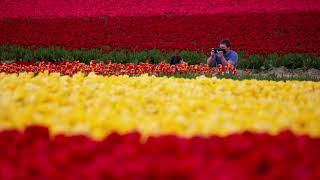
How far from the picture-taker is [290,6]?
70.6 feet

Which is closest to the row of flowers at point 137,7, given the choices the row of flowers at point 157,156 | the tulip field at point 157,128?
the tulip field at point 157,128

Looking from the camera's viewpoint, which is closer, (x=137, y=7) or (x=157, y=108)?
(x=157, y=108)

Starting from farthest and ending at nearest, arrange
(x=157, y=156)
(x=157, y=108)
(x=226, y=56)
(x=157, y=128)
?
1. (x=226, y=56)
2. (x=157, y=108)
3. (x=157, y=128)
4. (x=157, y=156)

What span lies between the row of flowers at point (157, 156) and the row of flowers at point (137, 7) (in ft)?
59.1

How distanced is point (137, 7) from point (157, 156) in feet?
68.5

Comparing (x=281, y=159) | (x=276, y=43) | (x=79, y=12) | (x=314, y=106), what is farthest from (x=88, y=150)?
(x=79, y=12)

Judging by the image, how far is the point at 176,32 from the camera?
1659cm

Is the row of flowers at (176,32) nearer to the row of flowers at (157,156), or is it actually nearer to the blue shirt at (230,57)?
the blue shirt at (230,57)

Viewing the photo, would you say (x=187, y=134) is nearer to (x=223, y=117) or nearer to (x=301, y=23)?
(x=223, y=117)

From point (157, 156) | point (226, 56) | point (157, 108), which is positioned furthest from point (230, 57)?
point (157, 156)

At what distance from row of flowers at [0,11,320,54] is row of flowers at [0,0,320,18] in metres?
2.39

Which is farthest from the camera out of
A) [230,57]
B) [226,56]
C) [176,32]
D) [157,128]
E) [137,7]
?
[137,7]

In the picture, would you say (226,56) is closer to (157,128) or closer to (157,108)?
(157,108)

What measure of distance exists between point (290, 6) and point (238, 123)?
1912 cm
